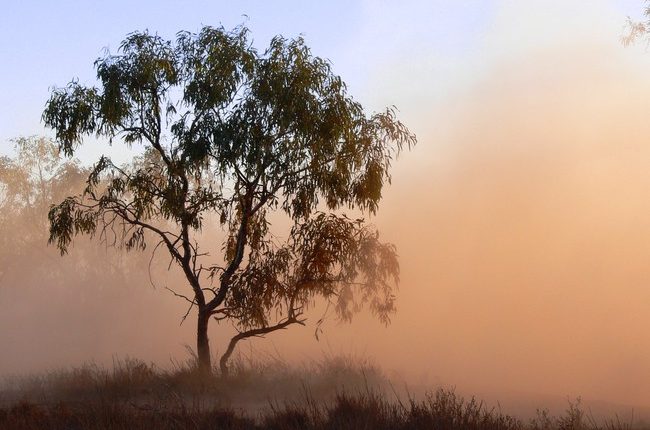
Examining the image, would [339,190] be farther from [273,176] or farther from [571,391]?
[571,391]

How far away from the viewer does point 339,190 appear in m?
17.2

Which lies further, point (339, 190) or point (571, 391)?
point (571, 391)

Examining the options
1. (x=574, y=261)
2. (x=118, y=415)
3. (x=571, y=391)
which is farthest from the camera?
(x=574, y=261)

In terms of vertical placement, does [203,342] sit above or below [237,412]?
above

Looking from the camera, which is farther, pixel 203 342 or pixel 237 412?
pixel 203 342

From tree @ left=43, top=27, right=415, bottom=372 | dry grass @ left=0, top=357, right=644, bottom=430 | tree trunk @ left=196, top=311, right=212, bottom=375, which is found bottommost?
dry grass @ left=0, top=357, right=644, bottom=430

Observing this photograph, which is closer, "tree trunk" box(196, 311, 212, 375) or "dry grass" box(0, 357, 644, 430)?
"dry grass" box(0, 357, 644, 430)

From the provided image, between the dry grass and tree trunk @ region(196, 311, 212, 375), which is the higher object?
tree trunk @ region(196, 311, 212, 375)

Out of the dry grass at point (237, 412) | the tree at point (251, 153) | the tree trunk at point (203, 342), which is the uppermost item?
the tree at point (251, 153)

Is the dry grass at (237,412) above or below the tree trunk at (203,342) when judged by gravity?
below

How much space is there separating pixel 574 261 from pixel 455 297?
7243 millimetres

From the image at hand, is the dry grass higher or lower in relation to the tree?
lower

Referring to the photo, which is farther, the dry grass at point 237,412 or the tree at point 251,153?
the tree at point 251,153

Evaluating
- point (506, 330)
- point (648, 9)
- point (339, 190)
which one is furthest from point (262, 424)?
point (506, 330)
